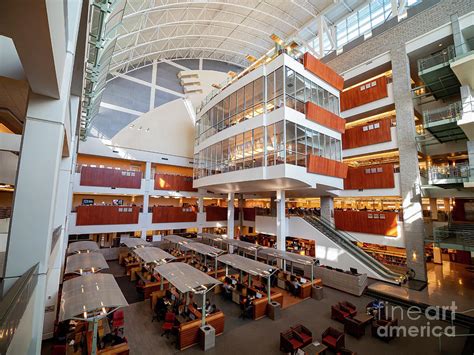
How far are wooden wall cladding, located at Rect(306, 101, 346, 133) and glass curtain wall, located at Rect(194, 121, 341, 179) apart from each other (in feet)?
2.85

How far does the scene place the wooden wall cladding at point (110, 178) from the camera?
68.6 ft

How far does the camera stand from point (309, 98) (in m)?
17.0

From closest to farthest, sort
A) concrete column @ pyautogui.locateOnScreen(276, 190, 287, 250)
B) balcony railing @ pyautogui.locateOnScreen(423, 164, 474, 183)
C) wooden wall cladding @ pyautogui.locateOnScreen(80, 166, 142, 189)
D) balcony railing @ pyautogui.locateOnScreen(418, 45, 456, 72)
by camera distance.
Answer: balcony railing @ pyautogui.locateOnScreen(423, 164, 474, 183)
balcony railing @ pyautogui.locateOnScreen(418, 45, 456, 72)
concrete column @ pyautogui.locateOnScreen(276, 190, 287, 250)
wooden wall cladding @ pyautogui.locateOnScreen(80, 166, 142, 189)

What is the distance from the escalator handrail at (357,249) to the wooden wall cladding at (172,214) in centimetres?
1316

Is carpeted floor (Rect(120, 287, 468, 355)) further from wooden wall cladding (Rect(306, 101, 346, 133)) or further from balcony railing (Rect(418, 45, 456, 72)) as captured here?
balcony railing (Rect(418, 45, 456, 72))

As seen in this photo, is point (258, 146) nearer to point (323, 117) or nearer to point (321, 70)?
point (323, 117)

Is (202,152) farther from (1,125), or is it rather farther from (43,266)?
(43,266)

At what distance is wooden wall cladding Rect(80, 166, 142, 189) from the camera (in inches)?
823

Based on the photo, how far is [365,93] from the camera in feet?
66.7

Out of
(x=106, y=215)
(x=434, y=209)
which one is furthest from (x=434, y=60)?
(x=106, y=215)

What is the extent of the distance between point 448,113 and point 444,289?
11.9 m

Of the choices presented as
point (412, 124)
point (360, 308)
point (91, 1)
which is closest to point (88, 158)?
point (91, 1)

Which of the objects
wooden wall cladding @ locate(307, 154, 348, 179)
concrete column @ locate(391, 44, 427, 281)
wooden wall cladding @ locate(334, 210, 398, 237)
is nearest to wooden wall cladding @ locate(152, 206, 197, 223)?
wooden wall cladding @ locate(334, 210, 398, 237)

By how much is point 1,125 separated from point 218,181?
1341cm
